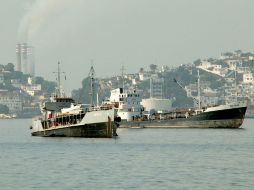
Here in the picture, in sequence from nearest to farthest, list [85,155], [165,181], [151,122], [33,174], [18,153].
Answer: [165,181] → [33,174] → [85,155] → [18,153] → [151,122]

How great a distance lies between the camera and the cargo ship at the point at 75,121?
118m

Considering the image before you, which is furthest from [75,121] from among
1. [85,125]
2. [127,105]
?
[127,105]

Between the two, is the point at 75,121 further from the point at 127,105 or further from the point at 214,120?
the point at 127,105

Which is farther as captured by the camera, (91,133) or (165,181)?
(91,133)

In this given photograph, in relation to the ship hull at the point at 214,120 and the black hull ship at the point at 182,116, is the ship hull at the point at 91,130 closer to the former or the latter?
the black hull ship at the point at 182,116

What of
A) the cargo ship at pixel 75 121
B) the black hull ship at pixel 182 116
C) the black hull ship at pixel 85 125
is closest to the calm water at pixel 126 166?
the black hull ship at pixel 85 125

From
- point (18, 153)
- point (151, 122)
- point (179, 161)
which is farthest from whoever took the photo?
point (151, 122)

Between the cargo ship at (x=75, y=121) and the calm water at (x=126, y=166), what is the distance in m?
7.03

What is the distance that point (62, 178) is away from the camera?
70750mm

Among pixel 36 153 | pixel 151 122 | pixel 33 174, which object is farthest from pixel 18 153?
pixel 151 122

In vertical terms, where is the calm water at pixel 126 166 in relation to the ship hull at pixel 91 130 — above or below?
below

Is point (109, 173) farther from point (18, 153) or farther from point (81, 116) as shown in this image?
point (81, 116)

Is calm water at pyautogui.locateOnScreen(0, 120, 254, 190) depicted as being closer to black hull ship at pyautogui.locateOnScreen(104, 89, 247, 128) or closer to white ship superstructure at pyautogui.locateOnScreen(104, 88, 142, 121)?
black hull ship at pyautogui.locateOnScreen(104, 89, 247, 128)

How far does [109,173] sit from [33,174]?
210 inches
